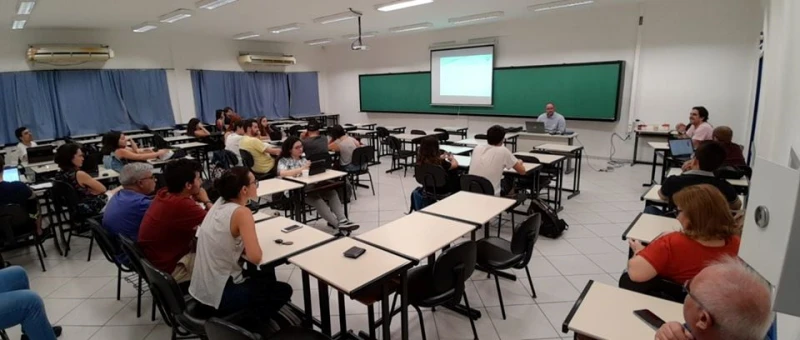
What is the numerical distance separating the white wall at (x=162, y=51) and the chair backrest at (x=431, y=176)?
8.33m

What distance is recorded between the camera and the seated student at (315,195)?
4504 millimetres

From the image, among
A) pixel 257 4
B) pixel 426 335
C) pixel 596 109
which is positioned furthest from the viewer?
pixel 596 109

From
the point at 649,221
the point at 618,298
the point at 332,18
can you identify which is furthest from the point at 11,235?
the point at 332,18

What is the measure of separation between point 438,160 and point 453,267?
90.9 inches

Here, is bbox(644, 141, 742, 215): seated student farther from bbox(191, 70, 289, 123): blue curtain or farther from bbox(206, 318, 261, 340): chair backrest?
bbox(191, 70, 289, 123): blue curtain

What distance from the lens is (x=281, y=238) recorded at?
8.43 ft

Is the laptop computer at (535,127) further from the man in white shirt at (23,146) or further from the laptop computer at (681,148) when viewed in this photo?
the man in white shirt at (23,146)

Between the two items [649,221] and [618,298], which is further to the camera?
[649,221]

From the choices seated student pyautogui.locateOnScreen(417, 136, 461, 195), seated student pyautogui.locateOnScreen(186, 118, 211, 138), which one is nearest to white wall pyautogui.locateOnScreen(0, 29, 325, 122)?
seated student pyautogui.locateOnScreen(186, 118, 211, 138)

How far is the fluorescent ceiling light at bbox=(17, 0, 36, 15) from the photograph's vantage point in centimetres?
555

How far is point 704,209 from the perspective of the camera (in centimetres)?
176

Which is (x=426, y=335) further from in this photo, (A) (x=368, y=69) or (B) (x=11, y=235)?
(A) (x=368, y=69)

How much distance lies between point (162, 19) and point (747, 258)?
8.89 m

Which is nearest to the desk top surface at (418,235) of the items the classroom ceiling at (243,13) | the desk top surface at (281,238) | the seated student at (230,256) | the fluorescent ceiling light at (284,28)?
the desk top surface at (281,238)
